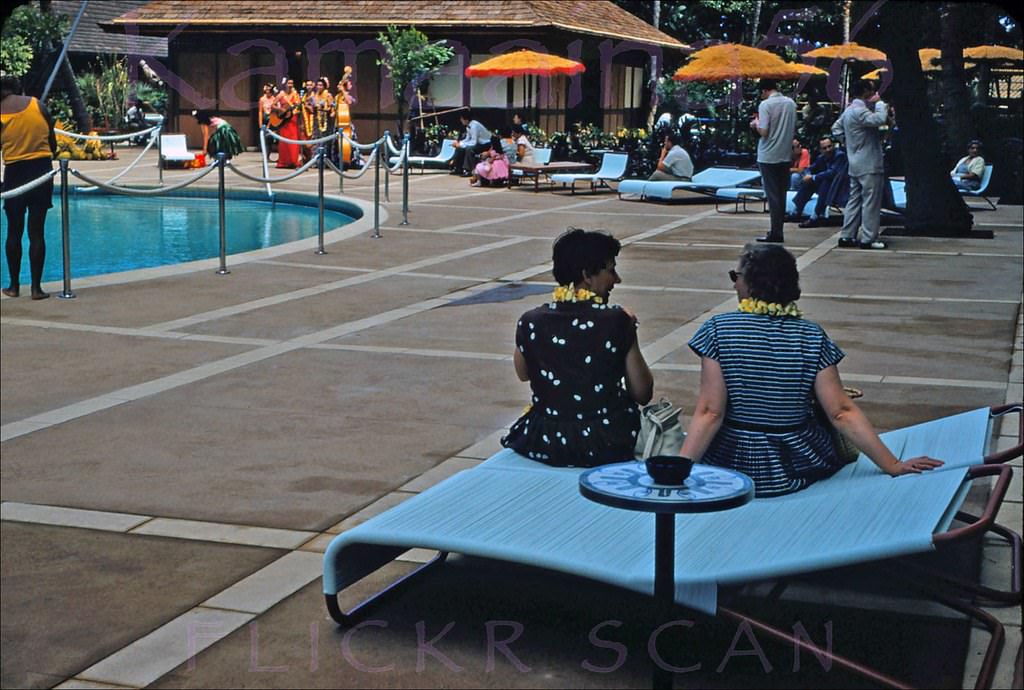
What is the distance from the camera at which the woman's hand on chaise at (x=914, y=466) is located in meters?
4.95

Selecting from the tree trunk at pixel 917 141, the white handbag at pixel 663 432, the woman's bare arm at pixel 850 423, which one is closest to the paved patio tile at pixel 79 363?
the white handbag at pixel 663 432

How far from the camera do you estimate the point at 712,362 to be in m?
4.94

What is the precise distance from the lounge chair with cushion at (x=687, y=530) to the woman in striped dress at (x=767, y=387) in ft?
0.47

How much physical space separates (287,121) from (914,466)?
27403 millimetres

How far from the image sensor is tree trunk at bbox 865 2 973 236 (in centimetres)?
1766

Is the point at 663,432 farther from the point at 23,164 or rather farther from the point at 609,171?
the point at 609,171

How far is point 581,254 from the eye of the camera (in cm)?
513

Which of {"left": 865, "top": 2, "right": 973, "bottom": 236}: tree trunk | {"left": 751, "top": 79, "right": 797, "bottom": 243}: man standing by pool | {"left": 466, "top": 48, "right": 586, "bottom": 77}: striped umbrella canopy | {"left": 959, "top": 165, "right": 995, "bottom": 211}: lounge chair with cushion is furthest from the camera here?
{"left": 466, "top": 48, "right": 586, "bottom": 77}: striped umbrella canopy

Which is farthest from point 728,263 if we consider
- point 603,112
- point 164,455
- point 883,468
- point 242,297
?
point 603,112

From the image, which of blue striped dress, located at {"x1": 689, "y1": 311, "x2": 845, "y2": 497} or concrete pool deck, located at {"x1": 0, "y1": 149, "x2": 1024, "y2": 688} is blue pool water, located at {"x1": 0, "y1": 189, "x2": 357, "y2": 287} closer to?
concrete pool deck, located at {"x1": 0, "y1": 149, "x2": 1024, "y2": 688}

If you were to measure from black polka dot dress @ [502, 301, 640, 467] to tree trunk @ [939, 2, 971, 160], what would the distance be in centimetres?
1982

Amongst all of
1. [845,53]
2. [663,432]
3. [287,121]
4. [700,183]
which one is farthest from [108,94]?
[663,432]

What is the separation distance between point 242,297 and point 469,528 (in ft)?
26.3

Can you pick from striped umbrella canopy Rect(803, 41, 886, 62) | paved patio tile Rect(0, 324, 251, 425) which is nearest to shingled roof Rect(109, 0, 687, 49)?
striped umbrella canopy Rect(803, 41, 886, 62)
